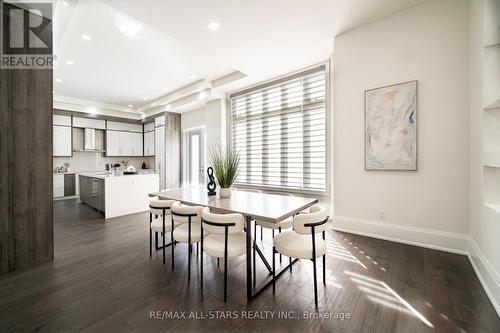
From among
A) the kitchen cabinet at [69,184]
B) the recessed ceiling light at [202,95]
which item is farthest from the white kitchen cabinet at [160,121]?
the kitchen cabinet at [69,184]

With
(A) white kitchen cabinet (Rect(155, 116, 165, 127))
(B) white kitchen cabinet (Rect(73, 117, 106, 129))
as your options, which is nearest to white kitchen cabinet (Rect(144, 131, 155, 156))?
(A) white kitchen cabinet (Rect(155, 116, 165, 127))

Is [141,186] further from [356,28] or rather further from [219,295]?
[356,28]

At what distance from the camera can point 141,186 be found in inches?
195

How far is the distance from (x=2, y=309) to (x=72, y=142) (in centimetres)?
670

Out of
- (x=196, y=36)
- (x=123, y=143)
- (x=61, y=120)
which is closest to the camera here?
(x=196, y=36)

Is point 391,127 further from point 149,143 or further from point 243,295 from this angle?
point 149,143

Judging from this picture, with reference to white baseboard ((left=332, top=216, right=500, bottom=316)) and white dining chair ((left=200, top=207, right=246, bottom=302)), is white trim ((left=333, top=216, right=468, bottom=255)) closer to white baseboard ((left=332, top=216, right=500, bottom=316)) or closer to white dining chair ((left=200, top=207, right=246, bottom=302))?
white baseboard ((left=332, top=216, right=500, bottom=316))

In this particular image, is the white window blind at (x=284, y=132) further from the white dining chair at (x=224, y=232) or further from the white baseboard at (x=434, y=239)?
the white dining chair at (x=224, y=232)

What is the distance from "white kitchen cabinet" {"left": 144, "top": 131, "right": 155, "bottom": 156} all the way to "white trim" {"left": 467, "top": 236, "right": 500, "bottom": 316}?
27.9 feet

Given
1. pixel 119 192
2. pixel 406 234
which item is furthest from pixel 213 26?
pixel 406 234

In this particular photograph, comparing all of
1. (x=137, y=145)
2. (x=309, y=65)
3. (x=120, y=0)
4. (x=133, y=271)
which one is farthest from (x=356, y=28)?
(x=137, y=145)

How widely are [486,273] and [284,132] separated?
3.48 meters

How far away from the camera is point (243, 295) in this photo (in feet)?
5.98

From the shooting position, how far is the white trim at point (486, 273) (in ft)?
5.36
